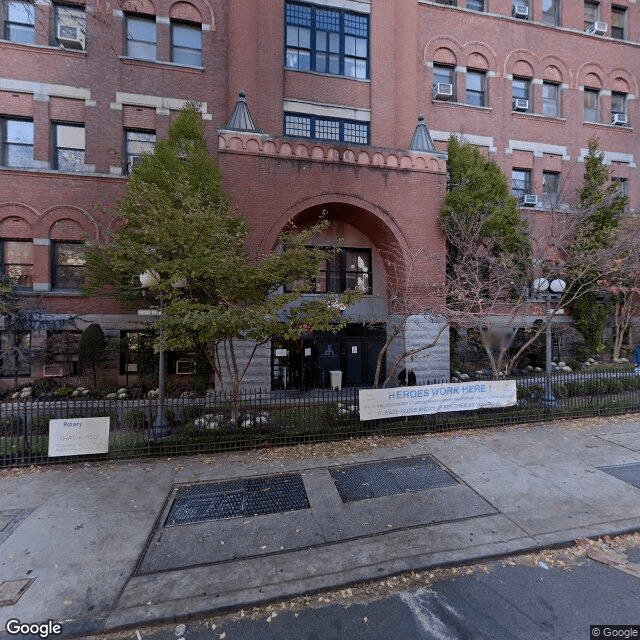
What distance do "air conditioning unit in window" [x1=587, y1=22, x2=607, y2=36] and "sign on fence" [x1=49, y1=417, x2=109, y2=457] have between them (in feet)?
89.4

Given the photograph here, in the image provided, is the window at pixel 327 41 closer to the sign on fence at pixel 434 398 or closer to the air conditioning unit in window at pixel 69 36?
the air conditioning unit in window at pixel 69 36

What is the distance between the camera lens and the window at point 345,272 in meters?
15.2

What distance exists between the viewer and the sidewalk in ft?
12.6

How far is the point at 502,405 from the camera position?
9117mm

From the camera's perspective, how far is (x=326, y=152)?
41.2 feet

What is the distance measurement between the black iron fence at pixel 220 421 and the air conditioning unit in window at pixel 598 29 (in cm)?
2019

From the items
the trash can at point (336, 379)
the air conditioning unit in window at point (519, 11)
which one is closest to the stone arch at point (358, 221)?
the trash can at point (336, 379)

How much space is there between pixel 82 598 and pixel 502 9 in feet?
83.7

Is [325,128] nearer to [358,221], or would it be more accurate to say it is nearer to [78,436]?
[358,221]

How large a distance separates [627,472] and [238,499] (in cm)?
700

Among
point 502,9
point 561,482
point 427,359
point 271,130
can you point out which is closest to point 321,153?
point 271,130

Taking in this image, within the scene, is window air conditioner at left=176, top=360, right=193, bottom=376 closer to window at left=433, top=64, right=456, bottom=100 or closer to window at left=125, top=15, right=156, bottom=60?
window at left=125, top=15, right=156, bottom=60

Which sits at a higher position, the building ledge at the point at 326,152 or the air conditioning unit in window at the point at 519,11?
the air conditioning unit in window at the point at 519,11

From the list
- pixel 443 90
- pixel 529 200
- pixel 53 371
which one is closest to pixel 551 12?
pixel 443 90
